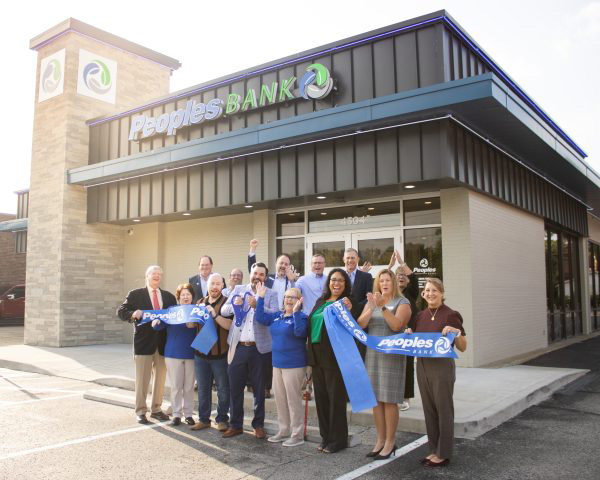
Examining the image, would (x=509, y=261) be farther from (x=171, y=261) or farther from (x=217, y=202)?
(x=171, y=261)

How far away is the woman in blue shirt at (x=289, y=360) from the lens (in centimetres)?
593

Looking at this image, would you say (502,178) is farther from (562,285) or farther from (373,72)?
(562,285)

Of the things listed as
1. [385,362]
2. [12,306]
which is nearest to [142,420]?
[385,362]

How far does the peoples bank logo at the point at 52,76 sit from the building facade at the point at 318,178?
7 cm

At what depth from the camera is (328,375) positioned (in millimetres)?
5754

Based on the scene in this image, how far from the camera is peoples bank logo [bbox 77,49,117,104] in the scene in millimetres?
16328

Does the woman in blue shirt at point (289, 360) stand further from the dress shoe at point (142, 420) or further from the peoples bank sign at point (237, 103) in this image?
the peoples bank sign at point (237, 103)

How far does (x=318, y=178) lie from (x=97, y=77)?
372 inches

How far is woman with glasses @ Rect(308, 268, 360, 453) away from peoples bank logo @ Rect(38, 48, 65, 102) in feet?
44.9

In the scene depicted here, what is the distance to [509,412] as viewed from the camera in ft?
23.0

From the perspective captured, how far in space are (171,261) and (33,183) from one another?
16.7 ft

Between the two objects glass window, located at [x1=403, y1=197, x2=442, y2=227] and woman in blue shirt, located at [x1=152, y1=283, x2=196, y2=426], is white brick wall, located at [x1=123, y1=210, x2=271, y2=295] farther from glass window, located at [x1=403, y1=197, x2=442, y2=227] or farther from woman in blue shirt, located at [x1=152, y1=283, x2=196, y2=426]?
woman in blue shirt, located at [x1=152, y1=283, x2=196, y2=426]

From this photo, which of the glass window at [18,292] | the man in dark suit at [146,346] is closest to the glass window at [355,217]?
the man in dark suit at [146,346]

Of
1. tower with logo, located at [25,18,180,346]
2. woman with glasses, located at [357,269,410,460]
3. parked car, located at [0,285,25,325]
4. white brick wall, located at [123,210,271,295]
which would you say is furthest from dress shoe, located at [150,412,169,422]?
parked car, located at [0,285,25,325]
